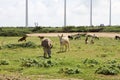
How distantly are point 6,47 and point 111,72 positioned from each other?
1739cm

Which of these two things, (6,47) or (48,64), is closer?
(48,64)

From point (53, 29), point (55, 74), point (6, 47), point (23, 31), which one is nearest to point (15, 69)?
point (55, 74)

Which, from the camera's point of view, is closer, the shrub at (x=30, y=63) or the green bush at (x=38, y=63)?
the green bush at (x=38, y=63)

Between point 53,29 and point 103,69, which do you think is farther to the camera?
point 53,29

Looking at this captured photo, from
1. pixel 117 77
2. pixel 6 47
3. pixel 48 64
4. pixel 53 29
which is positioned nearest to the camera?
pixel 117 77

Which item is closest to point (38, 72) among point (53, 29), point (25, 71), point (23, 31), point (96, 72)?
point (25, 71)

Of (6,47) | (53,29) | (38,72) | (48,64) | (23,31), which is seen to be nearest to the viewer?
(38,72)

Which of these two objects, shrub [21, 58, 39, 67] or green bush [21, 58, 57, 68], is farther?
shrub [21, 58, 39, 67]

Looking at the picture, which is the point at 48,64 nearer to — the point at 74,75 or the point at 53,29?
the point at 74,75

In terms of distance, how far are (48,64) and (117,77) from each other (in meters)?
4.72

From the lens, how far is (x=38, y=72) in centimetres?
2214

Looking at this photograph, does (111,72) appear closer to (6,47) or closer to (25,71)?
(25,71)

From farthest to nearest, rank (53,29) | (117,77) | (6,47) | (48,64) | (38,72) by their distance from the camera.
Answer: (53,29) < (6,47) < (48,64) < (38,72) < (117,77)

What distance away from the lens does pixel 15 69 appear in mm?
23344
